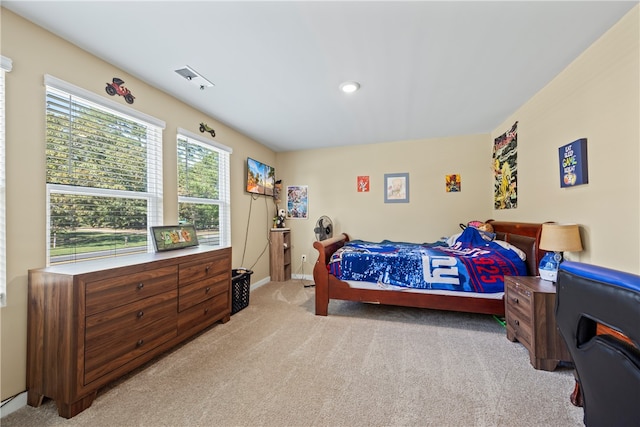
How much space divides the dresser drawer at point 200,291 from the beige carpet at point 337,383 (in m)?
0.36

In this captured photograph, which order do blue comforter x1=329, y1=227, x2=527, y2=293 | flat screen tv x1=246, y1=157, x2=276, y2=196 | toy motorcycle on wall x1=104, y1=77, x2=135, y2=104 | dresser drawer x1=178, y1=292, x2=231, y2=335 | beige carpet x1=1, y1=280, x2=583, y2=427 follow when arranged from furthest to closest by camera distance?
flat screen tv x1=246, y1=157, x2=276, y2=196 < blue comforter x1=329, y1=227, x2=527, y2=293 < dresser drawer x1=178, y1=292, x2=231, y2=335 < toy motorcycle on wall x1=104, y1=77, x2=135, y2=104 < beige carpet x1=1, y1=280, x2=583, y2=427

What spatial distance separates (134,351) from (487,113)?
4.18 metres

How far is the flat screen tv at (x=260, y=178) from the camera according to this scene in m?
3.89

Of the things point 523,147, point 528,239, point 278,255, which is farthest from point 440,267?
point 278,255

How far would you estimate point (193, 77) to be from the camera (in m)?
2.23

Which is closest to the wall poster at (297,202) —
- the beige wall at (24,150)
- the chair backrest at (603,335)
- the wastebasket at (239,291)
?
the wastebasket at (239,291)

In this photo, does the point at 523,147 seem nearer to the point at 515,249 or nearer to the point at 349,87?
the point at 515,249

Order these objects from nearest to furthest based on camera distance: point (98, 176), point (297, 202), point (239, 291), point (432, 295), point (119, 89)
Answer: point (98, 176)
point (119, 89)
point (432, 295)
point (239, 291)
point (297, 202)

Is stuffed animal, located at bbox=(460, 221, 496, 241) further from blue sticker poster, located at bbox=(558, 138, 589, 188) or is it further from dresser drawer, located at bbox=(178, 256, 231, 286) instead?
dresser drawer, located at bbox=(178, 256, 231, 286)

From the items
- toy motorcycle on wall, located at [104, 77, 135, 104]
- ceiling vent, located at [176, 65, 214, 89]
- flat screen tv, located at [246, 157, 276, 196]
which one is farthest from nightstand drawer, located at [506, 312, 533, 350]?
toy motorcycle on wall, located at [104, 77, 135, 104]

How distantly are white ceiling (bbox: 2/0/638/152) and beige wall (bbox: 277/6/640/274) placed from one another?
24cm

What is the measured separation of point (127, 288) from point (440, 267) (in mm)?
2717

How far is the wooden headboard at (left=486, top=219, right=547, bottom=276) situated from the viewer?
2402 mm

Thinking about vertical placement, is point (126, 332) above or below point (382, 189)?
below
